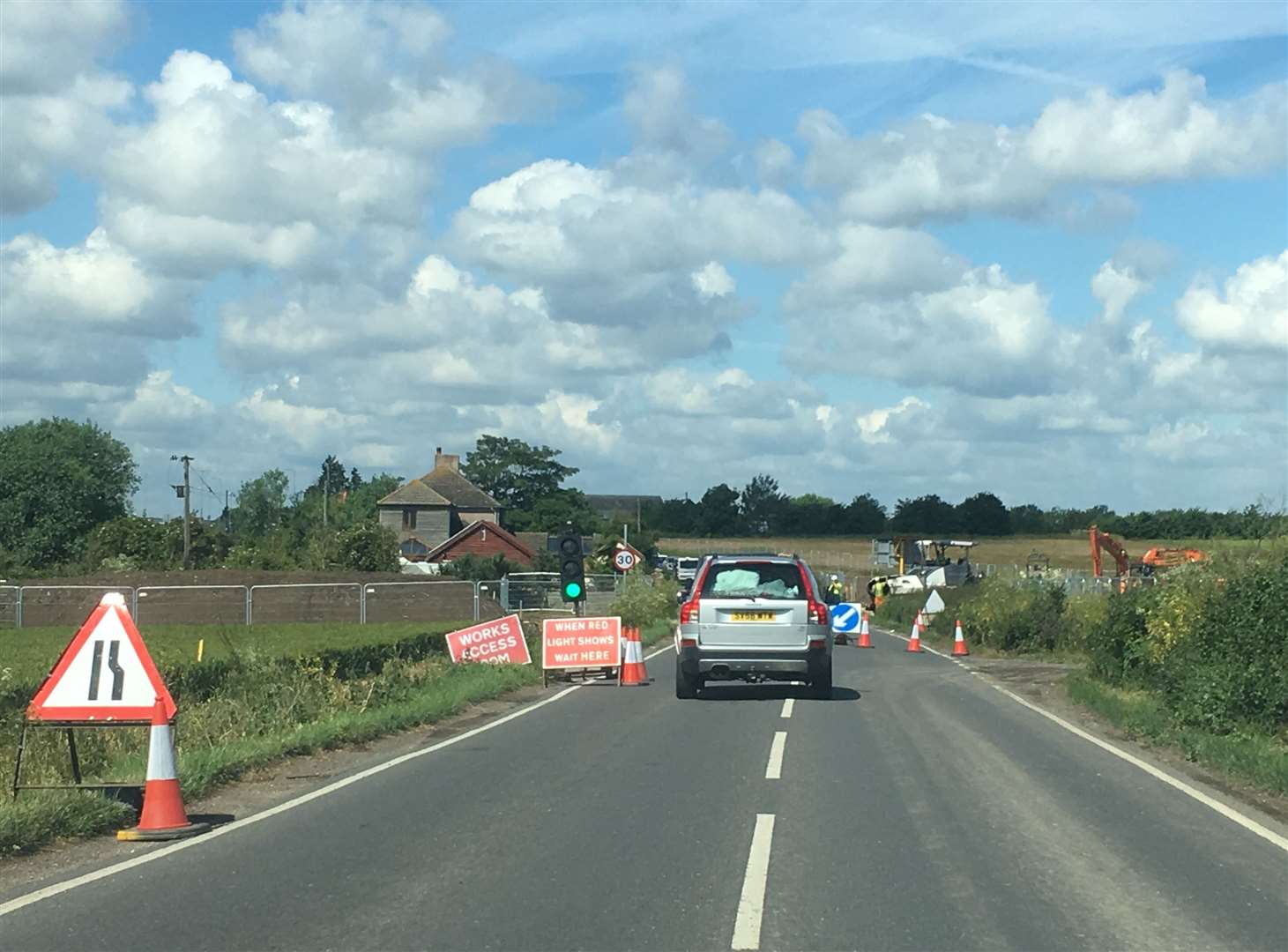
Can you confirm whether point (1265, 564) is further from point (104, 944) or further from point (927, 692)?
point (104, 944)

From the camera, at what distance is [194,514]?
84125 mm

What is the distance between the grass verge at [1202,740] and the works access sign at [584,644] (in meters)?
7.30

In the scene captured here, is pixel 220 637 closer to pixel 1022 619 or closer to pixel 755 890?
pixel 1022 619

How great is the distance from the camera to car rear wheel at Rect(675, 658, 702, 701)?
811 inches

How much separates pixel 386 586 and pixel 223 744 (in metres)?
35.8

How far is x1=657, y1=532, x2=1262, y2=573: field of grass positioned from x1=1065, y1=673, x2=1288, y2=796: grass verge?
144ft

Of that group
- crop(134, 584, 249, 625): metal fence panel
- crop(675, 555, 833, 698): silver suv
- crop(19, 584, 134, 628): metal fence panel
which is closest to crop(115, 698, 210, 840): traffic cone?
crop(675, 555, 833, 698): silver suv

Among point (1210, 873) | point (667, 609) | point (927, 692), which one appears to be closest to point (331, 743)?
point (1210, 873)

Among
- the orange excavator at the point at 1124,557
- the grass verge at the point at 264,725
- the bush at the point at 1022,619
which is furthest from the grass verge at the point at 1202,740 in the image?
the orange excavator at the point at 1124,557

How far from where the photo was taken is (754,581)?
20.3m

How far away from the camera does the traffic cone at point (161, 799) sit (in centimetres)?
984

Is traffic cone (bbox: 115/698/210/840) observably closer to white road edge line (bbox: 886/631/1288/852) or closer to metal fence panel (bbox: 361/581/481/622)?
white road edge line (bbox: 886/631/1288/852)

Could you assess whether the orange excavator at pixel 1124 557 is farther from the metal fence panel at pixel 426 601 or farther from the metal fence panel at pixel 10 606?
the metal fence panel at pixel 10 606

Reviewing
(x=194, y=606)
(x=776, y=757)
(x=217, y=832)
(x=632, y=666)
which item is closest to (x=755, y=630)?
(x=632, y=666)
